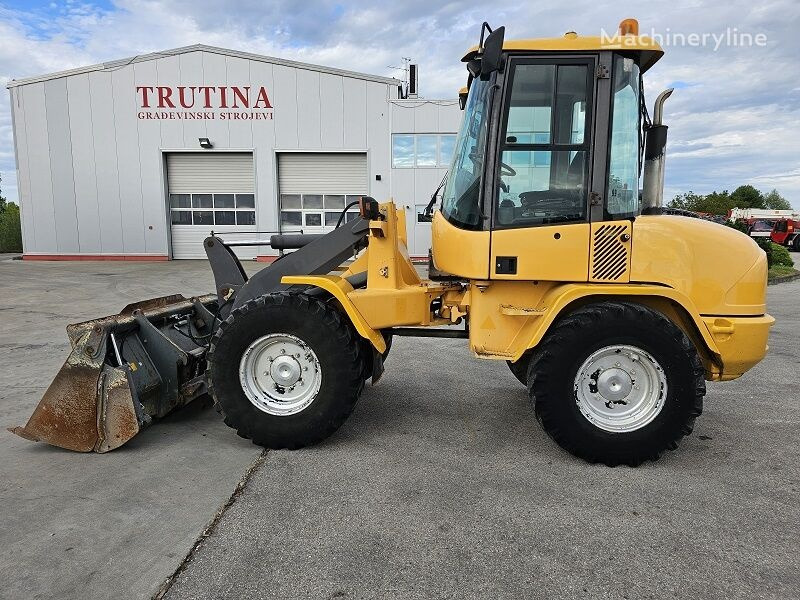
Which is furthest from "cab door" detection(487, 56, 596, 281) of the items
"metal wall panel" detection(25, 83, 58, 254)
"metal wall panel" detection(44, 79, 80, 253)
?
"metal wall panel" detection(25, 83, 58, 254)

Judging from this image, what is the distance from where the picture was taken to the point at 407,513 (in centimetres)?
299

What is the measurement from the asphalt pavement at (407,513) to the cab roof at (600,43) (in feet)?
9.07

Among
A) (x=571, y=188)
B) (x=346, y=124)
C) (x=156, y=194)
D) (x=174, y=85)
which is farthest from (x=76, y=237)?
(x=571, y=188)

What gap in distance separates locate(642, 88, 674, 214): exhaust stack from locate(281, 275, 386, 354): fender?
214 centimetres

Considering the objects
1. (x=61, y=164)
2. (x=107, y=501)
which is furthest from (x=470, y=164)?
(x=61, y=164)

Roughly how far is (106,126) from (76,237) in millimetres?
4493

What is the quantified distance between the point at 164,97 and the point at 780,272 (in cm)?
2257

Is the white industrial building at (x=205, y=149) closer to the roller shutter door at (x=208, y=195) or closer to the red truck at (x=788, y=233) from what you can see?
the roller shutter door at (x=208, y=195)

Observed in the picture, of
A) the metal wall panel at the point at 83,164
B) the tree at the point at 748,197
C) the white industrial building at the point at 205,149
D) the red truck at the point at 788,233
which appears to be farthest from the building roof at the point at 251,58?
the tree at the point at 748,197

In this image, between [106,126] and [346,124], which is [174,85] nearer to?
[106,126]

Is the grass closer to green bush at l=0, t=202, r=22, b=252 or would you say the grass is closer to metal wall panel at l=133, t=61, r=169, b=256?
metal wall panel at l=133, t=61, r=169, b=256

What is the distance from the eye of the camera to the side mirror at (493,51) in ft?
10.5

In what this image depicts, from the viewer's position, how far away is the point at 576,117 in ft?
11.4

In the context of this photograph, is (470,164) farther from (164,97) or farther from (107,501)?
(164,97)
